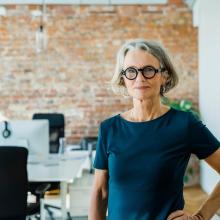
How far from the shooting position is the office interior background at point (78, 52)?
5.81 meters

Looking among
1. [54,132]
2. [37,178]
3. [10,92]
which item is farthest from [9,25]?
[37,178]

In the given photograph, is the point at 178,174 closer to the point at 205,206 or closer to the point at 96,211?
the point at 205,206

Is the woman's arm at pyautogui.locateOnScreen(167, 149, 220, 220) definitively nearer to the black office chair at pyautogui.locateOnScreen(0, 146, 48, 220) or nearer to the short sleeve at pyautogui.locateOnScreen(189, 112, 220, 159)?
the short sleeve at pyautogui.locateOnScreen(189, 112, 220, 159)

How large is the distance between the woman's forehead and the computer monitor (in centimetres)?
236

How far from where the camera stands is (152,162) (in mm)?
1197

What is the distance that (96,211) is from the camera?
1.33m

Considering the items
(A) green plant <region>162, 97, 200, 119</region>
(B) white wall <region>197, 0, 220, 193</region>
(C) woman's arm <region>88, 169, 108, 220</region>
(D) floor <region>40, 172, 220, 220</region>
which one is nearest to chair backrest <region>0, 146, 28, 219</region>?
(D) floor <region>40, 172, 220, 220</region>

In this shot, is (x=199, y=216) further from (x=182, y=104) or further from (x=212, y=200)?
(x=182, y=104)

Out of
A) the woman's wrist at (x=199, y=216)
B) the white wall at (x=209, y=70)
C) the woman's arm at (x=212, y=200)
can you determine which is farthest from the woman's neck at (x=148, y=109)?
the white wall at (x=209, y=70)

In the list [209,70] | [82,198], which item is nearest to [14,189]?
[82,198]

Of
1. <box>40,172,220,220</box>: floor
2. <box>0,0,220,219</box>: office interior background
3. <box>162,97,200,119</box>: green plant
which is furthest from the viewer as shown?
<box>0,0,220,219</box>: office interior background

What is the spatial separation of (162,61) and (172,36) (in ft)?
15.4

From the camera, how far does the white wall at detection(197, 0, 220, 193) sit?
15.3ft

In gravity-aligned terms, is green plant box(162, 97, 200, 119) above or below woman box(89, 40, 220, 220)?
below
